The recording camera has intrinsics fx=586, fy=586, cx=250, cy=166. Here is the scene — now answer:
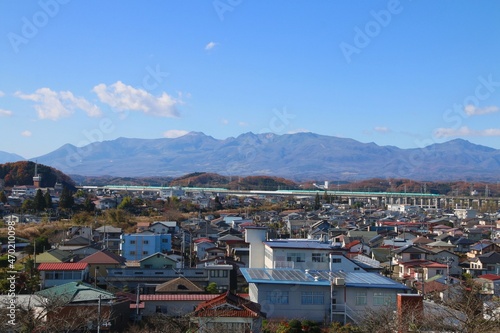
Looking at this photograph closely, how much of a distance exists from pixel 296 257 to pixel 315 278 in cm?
197

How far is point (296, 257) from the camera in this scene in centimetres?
1196

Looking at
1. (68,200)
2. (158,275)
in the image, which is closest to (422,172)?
(68,200)

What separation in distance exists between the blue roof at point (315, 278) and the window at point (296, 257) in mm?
931

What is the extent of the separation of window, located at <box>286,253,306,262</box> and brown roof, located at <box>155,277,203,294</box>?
1916 mm

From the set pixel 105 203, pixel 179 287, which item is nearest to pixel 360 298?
pixel 179 287

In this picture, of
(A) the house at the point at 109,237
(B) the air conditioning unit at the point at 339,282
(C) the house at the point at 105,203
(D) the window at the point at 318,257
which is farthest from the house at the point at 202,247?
(C) the house at the point at 105,203

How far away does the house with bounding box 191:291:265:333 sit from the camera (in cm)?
739

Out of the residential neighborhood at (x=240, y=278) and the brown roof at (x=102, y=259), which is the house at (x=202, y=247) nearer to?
the residential neighborhood at (x=240, y=278)

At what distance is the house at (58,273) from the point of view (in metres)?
11.6

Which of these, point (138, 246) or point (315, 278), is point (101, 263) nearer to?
point (138, 246)

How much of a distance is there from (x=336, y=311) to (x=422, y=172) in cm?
18099

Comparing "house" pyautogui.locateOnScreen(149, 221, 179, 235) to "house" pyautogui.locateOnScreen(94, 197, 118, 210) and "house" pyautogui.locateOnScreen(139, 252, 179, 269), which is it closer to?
"house" pyautogui.locateOnScreen(139, 252, 179, 269)

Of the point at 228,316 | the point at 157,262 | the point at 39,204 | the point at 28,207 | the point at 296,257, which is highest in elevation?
the point at 39,204

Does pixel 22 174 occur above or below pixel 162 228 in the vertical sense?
above
